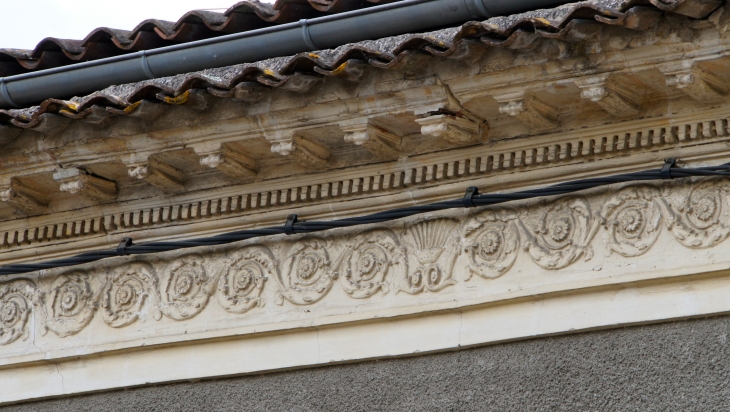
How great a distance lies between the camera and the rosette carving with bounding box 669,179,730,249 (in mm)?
4445

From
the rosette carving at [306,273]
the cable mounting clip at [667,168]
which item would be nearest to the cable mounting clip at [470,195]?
the rosette carving at [306,273]

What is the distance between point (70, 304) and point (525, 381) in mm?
2262

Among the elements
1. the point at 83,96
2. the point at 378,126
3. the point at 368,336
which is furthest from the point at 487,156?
the point at 83,96

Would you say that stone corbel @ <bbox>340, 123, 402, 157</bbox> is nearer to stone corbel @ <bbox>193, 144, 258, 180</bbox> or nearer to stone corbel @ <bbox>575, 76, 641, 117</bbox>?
stone corbel @ <bbox>193, 144, 258, 180</bbox>

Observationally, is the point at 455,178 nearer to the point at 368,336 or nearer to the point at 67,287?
the point at 368,336

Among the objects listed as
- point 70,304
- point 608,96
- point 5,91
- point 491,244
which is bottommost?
point 70,304

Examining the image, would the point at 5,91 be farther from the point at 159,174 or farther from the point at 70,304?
the point at 70,304

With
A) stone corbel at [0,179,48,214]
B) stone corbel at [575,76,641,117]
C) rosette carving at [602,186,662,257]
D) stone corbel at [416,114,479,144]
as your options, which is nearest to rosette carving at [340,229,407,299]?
stone corbel at [416,114,479,144]

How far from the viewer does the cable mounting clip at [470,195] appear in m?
4.85

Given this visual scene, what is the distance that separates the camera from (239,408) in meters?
5.00

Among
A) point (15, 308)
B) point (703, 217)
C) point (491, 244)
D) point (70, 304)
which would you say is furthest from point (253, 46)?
point (703, 217)

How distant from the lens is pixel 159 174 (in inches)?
208

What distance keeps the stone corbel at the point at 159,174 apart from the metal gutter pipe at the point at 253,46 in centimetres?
45

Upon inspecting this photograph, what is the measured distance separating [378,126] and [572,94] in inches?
32.7
